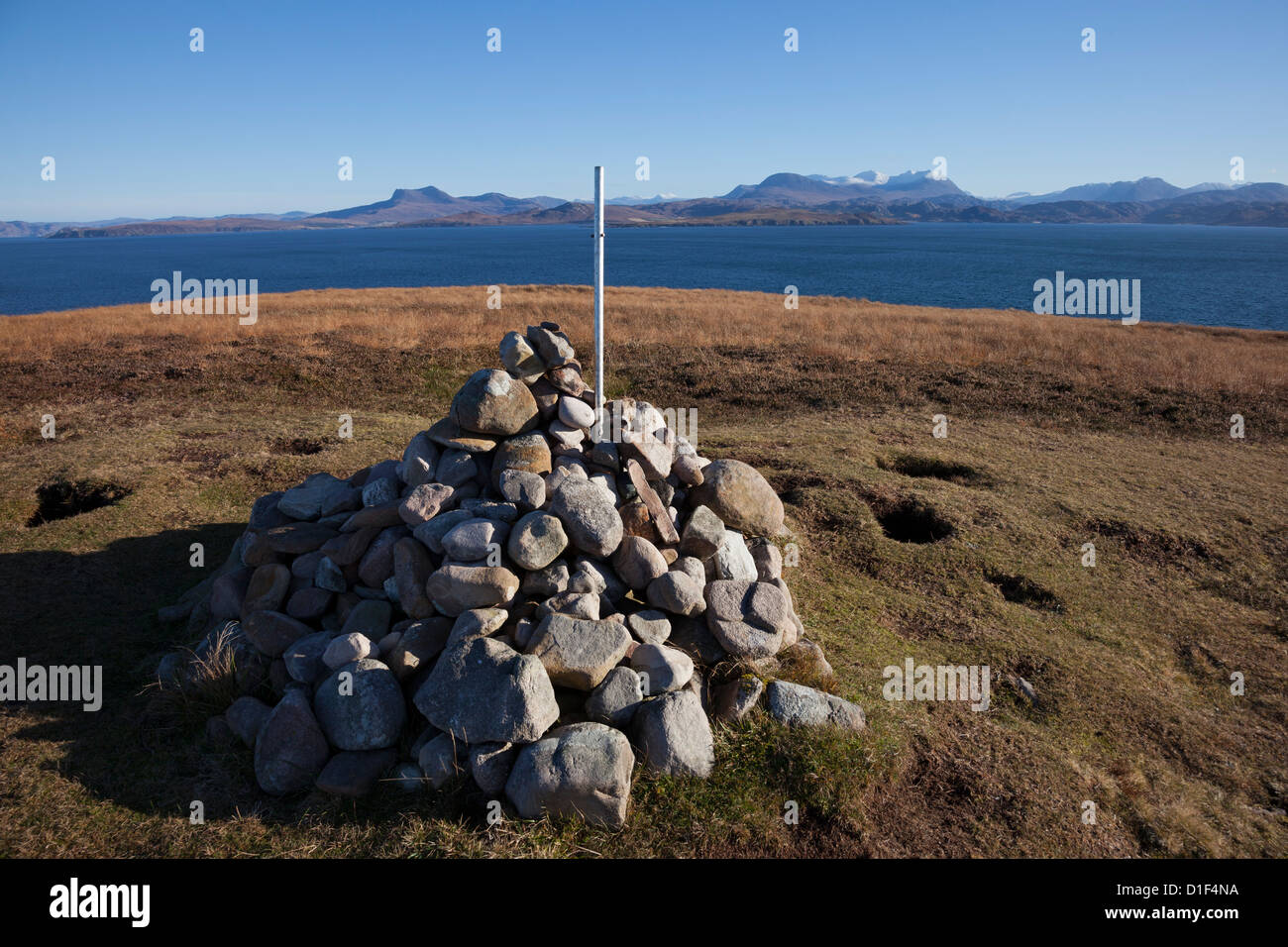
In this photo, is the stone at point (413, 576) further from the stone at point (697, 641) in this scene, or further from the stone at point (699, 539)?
the stone at point (699, 539)

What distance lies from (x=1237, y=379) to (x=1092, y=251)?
152m

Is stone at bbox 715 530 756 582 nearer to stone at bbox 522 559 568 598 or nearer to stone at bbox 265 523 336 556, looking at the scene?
stone at bbox 522 559 568 598

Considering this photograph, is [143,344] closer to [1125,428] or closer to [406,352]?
[406,352]

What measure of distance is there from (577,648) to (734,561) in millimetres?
2365

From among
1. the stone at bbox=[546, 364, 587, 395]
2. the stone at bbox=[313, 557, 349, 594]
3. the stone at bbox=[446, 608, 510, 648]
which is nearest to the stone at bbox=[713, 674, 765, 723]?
the stone at bbox=[446, 608, 510, 648]

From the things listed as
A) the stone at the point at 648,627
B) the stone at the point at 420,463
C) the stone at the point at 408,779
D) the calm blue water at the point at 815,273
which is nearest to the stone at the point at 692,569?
the stone at the point at 648,627

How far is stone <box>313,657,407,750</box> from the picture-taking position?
6562mm

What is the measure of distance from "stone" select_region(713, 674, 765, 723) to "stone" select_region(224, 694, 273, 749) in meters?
4.11

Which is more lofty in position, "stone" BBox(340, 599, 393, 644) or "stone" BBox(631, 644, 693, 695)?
"stone" BBox(340, 599, 393, 644)

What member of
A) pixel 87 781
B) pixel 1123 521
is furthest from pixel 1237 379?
pixel 87 781

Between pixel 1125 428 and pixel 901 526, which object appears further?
pixel 1125 428

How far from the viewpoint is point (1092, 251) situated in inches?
5822

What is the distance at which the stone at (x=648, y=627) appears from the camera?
23.5ft

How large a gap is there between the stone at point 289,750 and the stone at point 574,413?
3901mm
